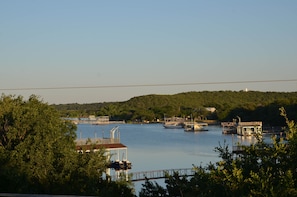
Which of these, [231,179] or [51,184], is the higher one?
[231,179]

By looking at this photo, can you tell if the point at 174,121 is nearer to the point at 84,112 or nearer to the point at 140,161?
the point at 84,112

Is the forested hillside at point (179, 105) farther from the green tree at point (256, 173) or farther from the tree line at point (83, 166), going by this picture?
the green tree at point (256, 173)

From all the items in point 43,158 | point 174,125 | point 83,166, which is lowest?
point 83,166

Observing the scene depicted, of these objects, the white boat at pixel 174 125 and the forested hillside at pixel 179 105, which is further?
the forested hillside at pixel 179 105

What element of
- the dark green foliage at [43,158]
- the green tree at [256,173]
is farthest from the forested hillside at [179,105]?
the green tree at [256,173]

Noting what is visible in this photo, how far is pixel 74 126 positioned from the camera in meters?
26.4

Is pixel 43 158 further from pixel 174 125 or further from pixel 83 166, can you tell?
pixel 174 125

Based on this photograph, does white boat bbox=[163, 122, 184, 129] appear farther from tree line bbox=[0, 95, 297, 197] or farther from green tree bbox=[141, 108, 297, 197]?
green tree bbox=[141, 108, 297, 197]

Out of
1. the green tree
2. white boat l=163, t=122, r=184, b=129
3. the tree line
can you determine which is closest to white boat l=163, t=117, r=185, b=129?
white boat l=163, t=122, r=184, b=129

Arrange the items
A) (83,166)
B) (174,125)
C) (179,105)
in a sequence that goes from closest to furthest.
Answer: (83,166) → (174,125) → (179,105)

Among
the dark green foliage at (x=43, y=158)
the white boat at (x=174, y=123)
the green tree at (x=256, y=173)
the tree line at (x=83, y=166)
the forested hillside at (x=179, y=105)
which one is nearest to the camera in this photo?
the green tree at (x=256, y=173)

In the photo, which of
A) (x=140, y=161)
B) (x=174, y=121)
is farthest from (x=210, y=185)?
(x=174, y=121)

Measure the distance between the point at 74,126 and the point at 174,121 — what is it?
11560cm

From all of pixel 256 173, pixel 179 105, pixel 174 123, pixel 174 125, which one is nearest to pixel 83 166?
pixel 256 173
